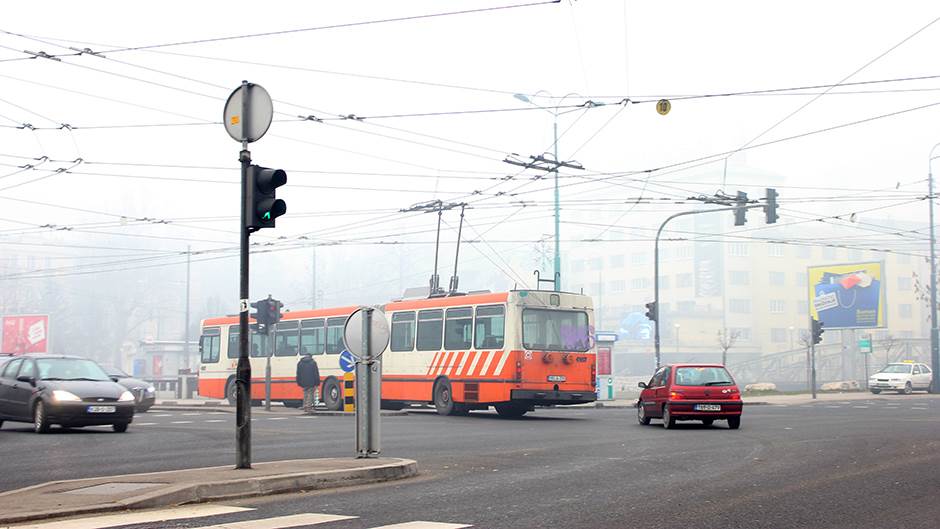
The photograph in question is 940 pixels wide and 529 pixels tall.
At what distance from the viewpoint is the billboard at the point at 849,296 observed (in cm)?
6525

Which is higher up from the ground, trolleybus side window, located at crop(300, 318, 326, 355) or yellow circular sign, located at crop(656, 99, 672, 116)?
yellow circular sign, located at crop(656, 99, 672, 116)

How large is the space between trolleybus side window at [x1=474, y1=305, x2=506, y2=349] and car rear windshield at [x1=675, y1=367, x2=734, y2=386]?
6.38 meters

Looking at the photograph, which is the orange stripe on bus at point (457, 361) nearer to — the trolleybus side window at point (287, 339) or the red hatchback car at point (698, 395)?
the red hatchback car at point (698, 395)

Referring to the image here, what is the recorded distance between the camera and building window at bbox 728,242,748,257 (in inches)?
4931

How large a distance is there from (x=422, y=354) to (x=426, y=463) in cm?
1665

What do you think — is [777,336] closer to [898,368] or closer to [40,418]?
[898,368]

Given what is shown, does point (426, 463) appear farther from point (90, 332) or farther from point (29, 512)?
point (90, 332)

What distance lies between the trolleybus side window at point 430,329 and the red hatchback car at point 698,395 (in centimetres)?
862

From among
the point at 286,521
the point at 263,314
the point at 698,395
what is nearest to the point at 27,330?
the point at 263,314

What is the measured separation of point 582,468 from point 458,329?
16.5m

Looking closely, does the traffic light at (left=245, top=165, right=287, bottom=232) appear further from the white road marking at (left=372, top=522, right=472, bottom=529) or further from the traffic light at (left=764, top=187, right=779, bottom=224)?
the traffic light at (left=764, top=187, right=779, bottom=224)

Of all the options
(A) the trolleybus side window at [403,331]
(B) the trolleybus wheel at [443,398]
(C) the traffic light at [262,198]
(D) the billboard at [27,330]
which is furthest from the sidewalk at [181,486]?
(D) the billboard at [27,330]

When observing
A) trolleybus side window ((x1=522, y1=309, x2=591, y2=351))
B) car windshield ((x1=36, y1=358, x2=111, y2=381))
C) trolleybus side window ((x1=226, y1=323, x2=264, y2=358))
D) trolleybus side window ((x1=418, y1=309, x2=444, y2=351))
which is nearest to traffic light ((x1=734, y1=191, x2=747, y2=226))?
trolleybus side window ((x1=522, y1=309, x2=591, y2=351))

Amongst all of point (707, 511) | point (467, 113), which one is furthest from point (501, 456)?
point (467, 113)
